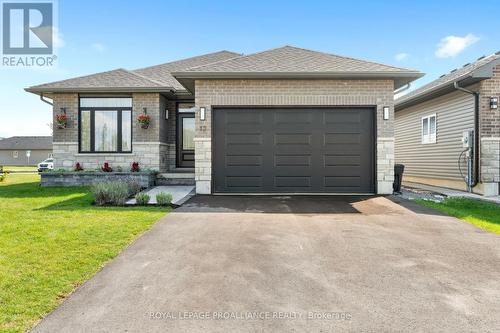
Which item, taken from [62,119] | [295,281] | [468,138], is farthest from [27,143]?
[295,281]

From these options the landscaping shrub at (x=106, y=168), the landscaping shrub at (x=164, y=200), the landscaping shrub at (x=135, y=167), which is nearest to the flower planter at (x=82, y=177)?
the landscaping shrub at (x=106, y=168)

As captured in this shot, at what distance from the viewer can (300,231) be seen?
19.8 ft

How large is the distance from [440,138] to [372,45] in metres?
9.07

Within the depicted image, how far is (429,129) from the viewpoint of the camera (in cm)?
1408

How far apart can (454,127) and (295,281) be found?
35.9ft

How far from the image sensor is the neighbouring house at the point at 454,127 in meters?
10.7

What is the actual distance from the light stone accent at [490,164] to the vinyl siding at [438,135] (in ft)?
2.75

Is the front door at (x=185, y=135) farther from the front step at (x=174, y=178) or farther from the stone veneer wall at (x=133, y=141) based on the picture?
the front step at (x=174, y=178)

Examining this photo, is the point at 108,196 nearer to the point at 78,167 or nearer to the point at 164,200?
the point at 164,200

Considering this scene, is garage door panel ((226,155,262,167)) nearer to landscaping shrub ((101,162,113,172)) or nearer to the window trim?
landscaping shrub ((101,162,113,172))

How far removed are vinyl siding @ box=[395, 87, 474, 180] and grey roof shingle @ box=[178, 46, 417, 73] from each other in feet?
10.5

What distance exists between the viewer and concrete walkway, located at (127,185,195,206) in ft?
29.9

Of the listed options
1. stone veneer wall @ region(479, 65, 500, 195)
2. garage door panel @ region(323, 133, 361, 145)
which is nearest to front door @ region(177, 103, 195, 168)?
garage door panel @ region(323, 133, 361, 145)

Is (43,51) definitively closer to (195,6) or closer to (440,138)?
(195,6)
